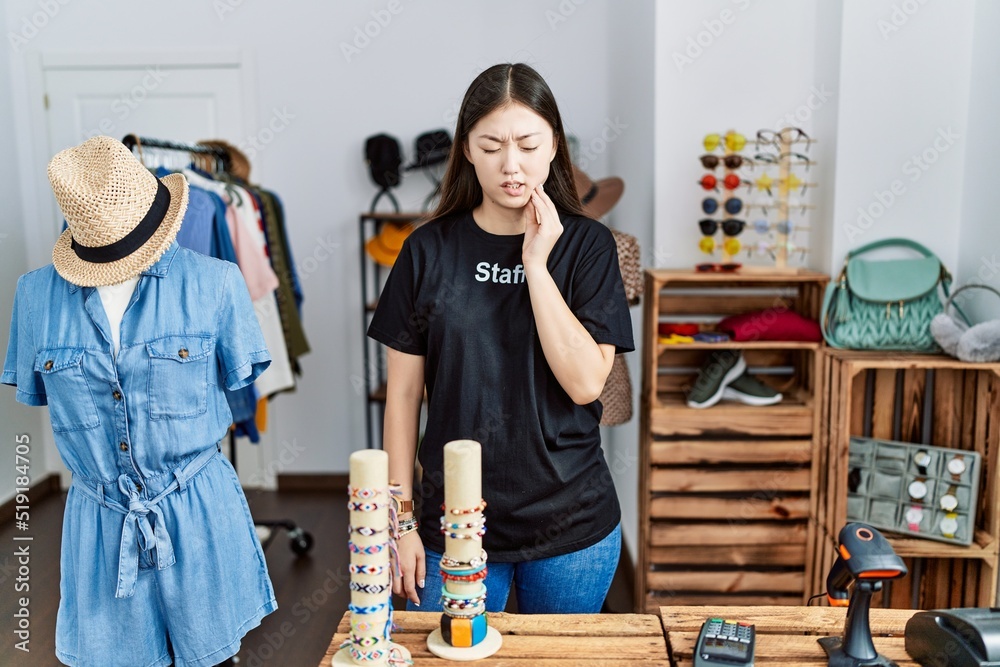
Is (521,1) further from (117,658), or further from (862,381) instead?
(117,658)

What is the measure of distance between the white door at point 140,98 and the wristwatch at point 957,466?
313cm

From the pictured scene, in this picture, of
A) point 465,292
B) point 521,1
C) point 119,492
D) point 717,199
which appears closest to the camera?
point 465,292

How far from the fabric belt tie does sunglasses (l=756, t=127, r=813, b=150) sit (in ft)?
6.74

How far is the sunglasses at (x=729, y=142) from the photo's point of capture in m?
2.71

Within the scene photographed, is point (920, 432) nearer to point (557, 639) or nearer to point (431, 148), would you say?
point (557, 639)

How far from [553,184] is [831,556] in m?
1.68

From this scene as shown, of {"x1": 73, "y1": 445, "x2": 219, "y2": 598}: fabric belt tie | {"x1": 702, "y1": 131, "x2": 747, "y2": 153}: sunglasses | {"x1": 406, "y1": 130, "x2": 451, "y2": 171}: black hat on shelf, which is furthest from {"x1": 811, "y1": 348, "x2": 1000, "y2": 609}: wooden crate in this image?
{"x1": 406, "y1": 130, "x2": 451, "y2": 171}: black hat on shelf

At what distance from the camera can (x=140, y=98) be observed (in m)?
4.09

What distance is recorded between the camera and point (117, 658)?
1.51 m

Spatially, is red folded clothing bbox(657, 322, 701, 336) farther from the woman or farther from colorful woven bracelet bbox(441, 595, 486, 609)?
colorful woven bracelet bbox(441, 595, 486, 609)

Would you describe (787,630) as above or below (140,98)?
below

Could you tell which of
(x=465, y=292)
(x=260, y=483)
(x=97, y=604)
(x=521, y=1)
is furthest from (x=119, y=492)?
(x=521, y=1)

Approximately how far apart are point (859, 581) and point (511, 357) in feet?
1.91

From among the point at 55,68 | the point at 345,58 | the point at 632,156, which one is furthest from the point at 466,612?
the point at 55,68
